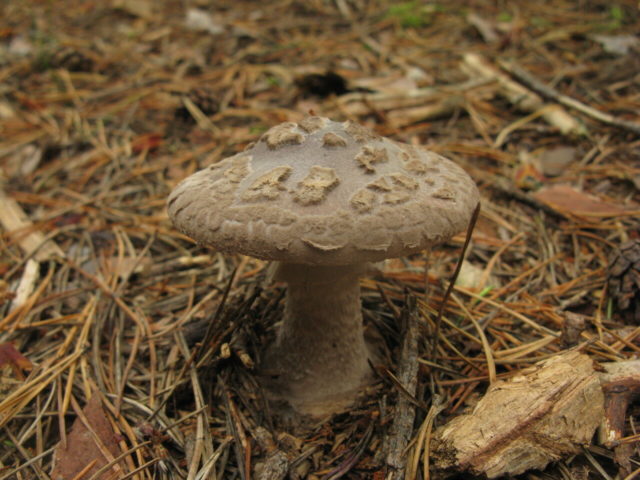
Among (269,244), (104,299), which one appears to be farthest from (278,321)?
(269,244)

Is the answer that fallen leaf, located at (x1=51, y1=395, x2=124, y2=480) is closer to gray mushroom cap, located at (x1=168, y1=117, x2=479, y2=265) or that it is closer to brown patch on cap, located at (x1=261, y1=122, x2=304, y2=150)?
gray mushroom cap, located at (x1=168, y1=117, x2=479, y2=265)

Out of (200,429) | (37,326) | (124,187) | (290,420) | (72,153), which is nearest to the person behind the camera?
(200,429)

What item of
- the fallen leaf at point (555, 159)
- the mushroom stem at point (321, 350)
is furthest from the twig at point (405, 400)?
the fallen leaf at point (555, 159)

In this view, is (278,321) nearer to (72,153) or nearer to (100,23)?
(72,153)

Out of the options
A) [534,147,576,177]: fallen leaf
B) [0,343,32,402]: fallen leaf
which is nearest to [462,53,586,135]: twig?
[534,147,576,177]: fallen leaf

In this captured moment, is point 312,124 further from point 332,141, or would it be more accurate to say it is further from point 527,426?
point 527,426

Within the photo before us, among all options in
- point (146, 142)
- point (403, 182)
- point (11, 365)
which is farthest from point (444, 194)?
point (146, 142)
